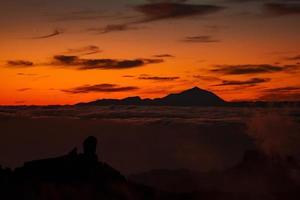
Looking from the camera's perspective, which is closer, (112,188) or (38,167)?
(38,167)

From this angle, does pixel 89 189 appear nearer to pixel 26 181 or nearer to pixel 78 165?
pixel 78 165

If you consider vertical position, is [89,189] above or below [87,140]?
below

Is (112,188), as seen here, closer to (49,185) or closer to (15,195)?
(49,185)

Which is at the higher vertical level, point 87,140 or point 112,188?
point 87,140

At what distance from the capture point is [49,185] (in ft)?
570

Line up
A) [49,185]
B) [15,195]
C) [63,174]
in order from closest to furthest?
[15,195] < [49,185] < [63,174]

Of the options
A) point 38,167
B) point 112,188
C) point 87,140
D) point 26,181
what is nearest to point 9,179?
point 26,181

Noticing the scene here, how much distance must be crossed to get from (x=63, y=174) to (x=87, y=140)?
1236cm

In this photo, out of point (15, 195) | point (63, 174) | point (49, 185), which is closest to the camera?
point (15, 195)

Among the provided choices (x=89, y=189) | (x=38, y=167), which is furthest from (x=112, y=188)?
(x=38, y=167)

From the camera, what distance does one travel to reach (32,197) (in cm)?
16525

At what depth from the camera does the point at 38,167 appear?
17975 centimetres

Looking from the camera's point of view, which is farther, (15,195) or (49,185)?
(49,185)

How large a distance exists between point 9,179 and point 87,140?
27688 mm
